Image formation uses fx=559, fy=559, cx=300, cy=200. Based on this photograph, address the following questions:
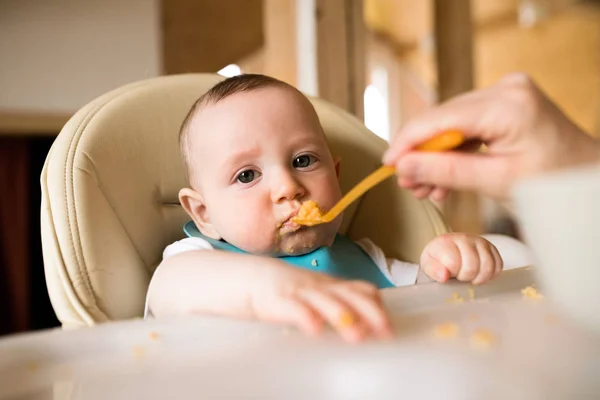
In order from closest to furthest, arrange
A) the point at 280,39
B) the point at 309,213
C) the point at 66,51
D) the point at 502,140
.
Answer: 1. the point at 502,140
2. the point at 309,213
3. the point at 66,51
4. the point at 280,39

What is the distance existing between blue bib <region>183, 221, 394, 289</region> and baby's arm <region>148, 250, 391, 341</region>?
259mm

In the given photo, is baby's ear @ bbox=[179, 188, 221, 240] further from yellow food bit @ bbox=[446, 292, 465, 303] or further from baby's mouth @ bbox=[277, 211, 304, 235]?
yellow food bit @ bbox=[446, 292, 465, 303]

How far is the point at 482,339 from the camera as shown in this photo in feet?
1.41

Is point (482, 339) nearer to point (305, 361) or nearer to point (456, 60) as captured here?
point (305, 361)

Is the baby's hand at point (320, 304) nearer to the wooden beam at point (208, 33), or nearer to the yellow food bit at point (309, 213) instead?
the yellow food bit at point (309, 213)

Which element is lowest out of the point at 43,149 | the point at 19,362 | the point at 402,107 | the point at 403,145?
the point at 402,107

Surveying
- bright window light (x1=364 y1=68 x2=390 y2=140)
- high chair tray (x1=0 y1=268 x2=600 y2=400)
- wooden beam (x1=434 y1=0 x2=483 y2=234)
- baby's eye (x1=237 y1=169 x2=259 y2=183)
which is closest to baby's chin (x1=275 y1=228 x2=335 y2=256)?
baby's eye (x1=237 y1=169 x2=259 y2=183)

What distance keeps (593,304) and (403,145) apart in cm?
22

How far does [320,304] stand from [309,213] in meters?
0.36

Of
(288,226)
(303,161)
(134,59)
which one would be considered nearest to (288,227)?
(288,226)

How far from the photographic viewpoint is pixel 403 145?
0.51 m

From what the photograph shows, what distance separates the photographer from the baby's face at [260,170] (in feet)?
2.70

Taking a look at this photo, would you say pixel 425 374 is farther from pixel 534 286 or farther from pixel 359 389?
pixel 534 286

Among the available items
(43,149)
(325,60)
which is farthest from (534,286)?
(43,149)
